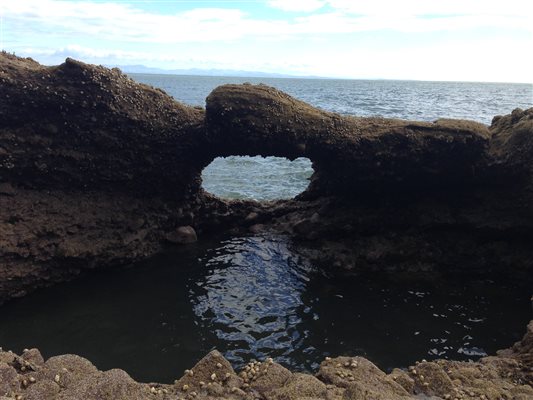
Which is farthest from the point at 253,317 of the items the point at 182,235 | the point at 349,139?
the point at 349,139

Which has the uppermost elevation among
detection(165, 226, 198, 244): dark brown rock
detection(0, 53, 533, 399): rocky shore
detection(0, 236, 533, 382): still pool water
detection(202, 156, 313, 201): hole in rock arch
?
detection(0, 53, 533, 399): rocky shore

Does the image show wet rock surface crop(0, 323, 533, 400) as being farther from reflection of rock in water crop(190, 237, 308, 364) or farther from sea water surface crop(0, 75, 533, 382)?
reflection of rock in water crop(190, 237, 308, 364)

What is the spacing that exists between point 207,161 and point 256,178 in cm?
1349

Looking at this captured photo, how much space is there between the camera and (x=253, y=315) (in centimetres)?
1231

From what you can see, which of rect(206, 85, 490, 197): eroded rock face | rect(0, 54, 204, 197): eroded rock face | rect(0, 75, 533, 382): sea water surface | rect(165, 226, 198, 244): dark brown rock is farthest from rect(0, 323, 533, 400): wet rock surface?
rect(165, 226, 198, 244): dark brown rock

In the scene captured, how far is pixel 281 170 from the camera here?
107ft

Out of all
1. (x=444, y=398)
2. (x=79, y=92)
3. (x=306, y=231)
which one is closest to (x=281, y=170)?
(x=306, y=231)

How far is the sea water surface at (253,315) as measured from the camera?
10.7 meters

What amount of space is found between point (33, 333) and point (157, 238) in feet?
19.1

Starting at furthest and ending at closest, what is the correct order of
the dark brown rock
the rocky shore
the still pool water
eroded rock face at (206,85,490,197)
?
the dark brown rock < eroded rock face at (206,85,490,197) < the rocky shore < the still pool water

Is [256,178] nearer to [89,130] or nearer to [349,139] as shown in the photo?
[349,139]

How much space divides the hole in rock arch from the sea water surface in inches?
353

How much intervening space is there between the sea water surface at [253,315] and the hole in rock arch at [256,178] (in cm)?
897

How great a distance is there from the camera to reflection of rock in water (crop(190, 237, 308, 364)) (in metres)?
11.1
